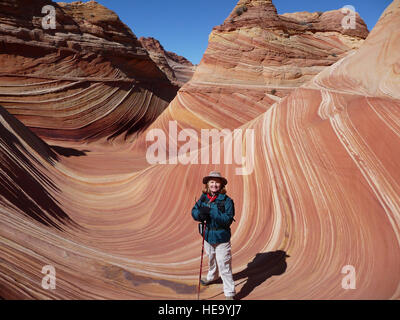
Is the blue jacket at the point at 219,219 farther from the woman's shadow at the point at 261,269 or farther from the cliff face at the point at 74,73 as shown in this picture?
the cliff face at the point at 74,73

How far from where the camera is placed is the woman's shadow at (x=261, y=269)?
2.50m

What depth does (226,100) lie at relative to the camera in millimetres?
9805

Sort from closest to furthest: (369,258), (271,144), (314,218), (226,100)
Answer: (369,258), (314,218), (271,144), (226,100)

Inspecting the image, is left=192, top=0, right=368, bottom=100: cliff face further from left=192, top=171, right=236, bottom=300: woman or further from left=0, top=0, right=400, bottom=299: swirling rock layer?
left=192, top=171, right=236, bottom=300: woman

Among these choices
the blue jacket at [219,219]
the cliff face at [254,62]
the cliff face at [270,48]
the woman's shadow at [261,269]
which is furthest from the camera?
the cliff face at [270,48]

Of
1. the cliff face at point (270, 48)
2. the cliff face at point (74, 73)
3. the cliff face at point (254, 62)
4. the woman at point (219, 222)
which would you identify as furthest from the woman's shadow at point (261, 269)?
the cliff face at point (74, 73)

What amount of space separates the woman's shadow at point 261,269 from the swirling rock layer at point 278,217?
0.03ft

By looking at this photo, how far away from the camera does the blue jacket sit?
2.17 metres

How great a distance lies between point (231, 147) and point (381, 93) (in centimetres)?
210

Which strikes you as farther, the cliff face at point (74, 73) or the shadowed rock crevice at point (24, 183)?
the cliff face at point (74, 73)

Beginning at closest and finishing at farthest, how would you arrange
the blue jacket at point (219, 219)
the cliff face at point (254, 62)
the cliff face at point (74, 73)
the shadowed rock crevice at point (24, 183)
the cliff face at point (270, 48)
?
the blue jacket at point (219, 219) < the shadowed rock crevice at point (24, 183) < the cliff face at point (254, 62) < the cliff face at point (270, 48) < the cliff face at point (74, 73)

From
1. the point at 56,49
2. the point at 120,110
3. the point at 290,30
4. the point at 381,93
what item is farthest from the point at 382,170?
the point at 56,49
